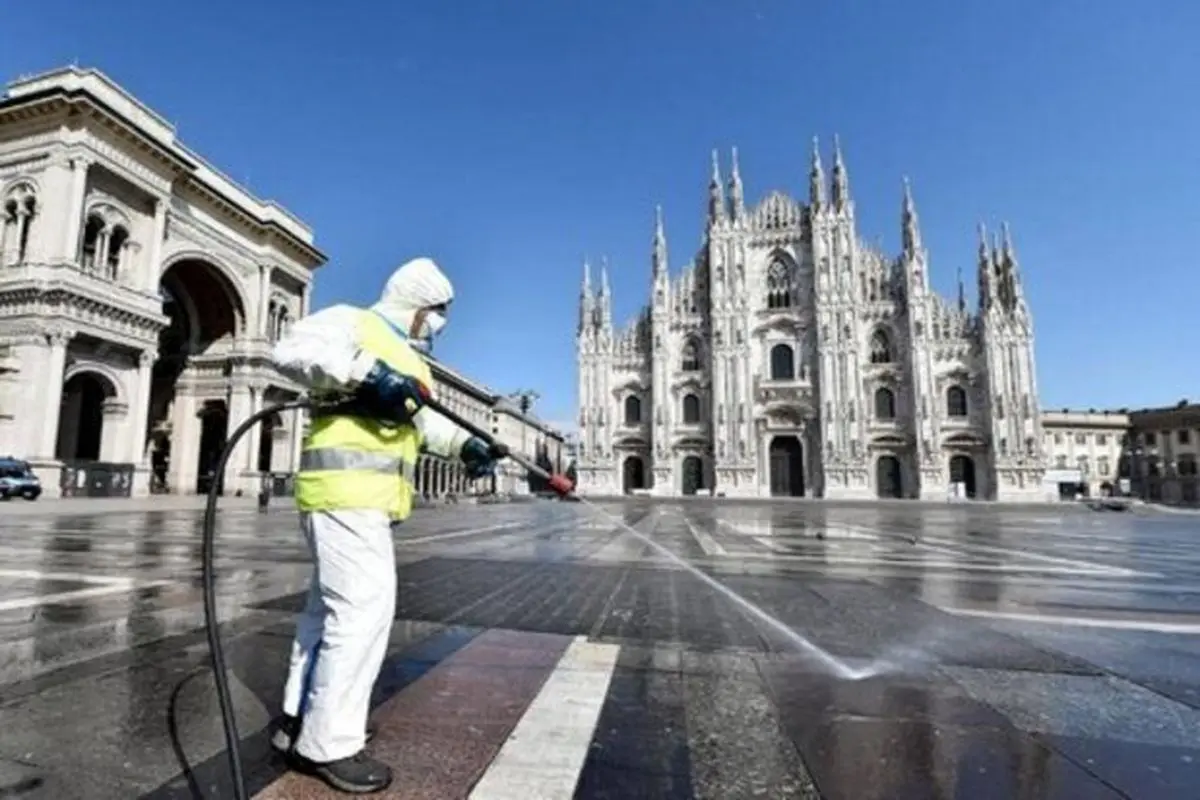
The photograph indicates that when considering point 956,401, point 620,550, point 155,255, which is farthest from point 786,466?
point 620,550

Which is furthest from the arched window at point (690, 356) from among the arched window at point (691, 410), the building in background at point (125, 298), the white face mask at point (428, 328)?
the white face mask at point (428, 328)

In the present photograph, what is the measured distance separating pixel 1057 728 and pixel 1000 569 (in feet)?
20.7

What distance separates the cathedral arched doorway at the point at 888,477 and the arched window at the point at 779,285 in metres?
13.0

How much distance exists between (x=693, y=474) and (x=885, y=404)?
1432cm

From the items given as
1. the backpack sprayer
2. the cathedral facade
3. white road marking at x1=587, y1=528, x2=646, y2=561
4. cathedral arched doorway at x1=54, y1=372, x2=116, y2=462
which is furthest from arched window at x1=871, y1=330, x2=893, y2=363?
the backpack sprayer

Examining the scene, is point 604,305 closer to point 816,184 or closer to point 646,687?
point 816,184

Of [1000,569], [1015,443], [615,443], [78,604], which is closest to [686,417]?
[615,443]

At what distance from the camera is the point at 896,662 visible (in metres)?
3.48

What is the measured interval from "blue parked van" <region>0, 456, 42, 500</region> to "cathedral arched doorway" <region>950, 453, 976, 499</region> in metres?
48.9

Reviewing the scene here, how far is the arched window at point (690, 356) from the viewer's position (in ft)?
163

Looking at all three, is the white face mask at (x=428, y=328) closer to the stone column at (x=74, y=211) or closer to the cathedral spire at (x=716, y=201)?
the stone column at (x=74, y=211)

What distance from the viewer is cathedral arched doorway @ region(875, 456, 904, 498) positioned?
45.3m

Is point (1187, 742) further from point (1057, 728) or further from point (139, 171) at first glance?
point (139, 171)

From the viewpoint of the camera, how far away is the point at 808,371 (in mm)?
47281
